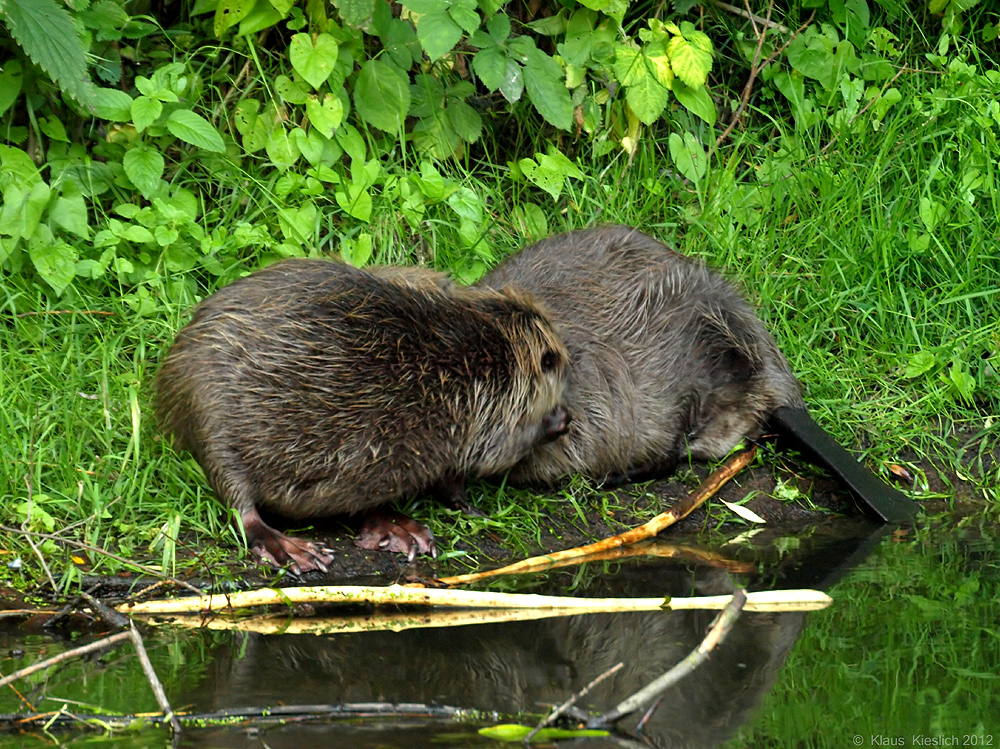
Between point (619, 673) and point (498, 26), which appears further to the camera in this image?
point (498, 26)

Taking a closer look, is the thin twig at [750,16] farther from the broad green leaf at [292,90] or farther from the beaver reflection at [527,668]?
the beaver reflection at [527,668]

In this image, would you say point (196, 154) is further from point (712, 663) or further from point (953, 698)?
point (953, 698)

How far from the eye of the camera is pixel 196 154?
4.08 metres

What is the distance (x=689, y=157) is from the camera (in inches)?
171

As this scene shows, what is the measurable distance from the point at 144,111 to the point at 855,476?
2.34 m

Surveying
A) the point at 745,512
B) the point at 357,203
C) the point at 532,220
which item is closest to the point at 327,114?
the point at 357,203

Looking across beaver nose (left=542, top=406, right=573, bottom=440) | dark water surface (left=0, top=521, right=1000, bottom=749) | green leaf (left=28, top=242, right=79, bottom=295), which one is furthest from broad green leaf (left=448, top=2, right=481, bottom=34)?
dark water surface (left=0, top=521, right=1000, bottom=749)

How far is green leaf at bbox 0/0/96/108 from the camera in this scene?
3.35 meters

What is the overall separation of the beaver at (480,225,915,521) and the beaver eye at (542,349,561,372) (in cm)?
27

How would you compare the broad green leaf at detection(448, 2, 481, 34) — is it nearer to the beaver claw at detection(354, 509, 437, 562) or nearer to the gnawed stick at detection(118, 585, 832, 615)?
the beaver claw at detection(354, 509, 437, 562)

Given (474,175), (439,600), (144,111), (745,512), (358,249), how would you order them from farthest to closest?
(474,175) < (358,249) < (144,111) < (745,512) < (439,600)

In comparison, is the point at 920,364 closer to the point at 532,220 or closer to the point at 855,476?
the point at 855,476

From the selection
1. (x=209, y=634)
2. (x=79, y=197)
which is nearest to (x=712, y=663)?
(x=209, y=634)

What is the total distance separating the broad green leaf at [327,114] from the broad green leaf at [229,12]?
357 millimetres
